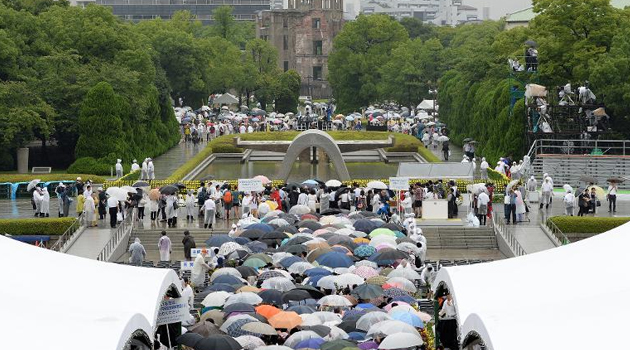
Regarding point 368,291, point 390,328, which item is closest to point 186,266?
point 368,291

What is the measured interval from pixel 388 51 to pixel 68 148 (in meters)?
44.5

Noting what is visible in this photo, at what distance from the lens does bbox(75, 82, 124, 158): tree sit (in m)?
60.7

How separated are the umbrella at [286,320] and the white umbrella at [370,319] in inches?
43.5

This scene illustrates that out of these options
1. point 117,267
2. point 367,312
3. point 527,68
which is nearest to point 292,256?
point 367,312

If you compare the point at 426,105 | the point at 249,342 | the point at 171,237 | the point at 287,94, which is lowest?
the point at 171,237

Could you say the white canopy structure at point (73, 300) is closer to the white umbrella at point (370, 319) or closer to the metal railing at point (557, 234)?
the white umbrella at point (370, 319)

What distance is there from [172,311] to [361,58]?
77.3 metres

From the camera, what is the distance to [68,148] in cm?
6381

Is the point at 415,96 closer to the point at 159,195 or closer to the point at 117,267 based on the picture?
the point at 159,195

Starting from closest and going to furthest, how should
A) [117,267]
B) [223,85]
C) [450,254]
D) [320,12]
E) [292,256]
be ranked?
1. [117,267]
2. [292,256]
3. [450,254]
4. [223,85]
5. [320,12]

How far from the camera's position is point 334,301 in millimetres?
27734

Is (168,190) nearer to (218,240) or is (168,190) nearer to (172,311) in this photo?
(218,240)

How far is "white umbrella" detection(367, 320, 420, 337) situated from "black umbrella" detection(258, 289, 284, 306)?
149 inches

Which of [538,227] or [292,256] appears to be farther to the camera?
[538,227]
